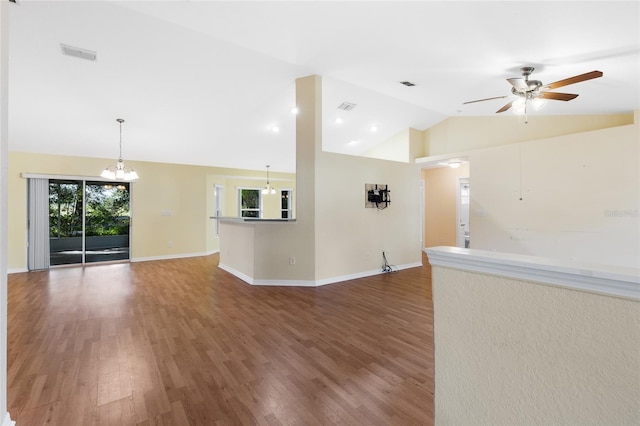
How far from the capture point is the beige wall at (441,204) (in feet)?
25.7

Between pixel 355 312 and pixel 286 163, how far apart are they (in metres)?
6.10

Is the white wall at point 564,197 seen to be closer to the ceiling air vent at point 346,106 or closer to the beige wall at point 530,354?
the ceiling air vent at point 346,106

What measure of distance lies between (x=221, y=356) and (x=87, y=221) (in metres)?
6.34

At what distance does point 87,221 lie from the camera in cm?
664

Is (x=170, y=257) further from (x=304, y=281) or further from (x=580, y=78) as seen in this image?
(x=580, y=78)

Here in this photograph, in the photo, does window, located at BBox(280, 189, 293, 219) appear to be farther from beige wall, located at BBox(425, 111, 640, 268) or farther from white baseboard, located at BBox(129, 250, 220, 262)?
beige wall, located at BBox(425, 111, 640, 268)

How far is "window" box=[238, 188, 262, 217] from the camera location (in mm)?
9430

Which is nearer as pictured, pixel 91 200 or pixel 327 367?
pixel 327 367

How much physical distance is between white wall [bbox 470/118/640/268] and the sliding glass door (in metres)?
8.47

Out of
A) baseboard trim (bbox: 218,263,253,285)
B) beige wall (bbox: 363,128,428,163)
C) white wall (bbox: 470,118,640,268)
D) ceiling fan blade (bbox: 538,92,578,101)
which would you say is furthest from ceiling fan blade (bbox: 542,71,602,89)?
baseboard trim (bbox: 218,263,253,285)

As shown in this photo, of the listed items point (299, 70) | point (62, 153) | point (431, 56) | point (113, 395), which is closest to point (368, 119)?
point (299, 70)

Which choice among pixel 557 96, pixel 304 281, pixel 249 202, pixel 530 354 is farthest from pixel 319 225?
pixel 249 202

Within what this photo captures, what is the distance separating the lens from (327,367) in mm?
2275

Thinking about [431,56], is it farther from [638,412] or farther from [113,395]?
[113,395]
